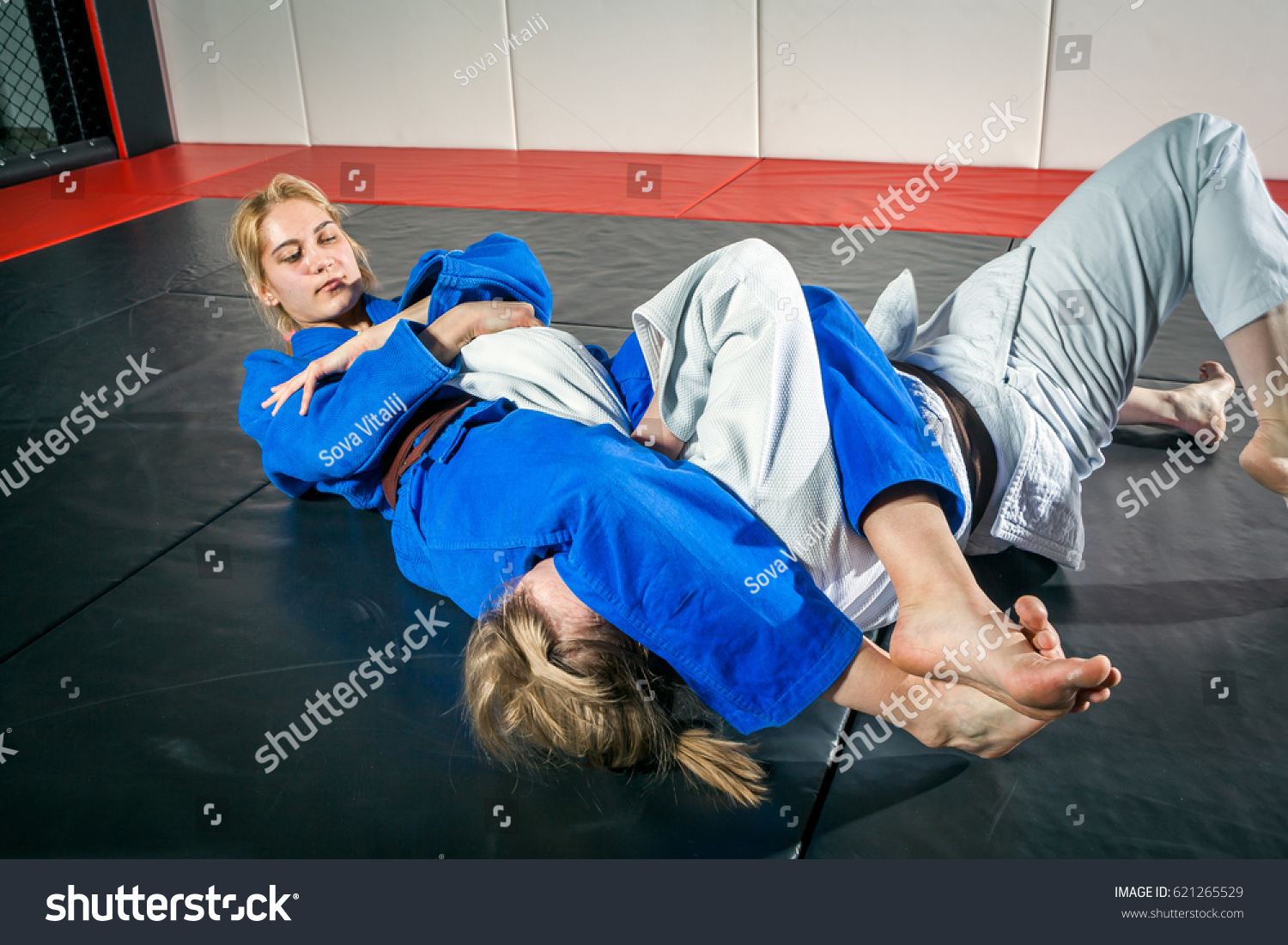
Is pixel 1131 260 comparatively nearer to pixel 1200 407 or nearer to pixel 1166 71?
pixel 1200 407

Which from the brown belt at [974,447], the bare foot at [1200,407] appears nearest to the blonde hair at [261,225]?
the brown belt at [974,447]

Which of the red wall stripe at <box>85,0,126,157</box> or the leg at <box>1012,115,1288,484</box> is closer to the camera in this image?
the leg at <box>1012,115,1288,484</box>

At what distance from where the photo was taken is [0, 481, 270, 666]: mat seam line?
1577 mm

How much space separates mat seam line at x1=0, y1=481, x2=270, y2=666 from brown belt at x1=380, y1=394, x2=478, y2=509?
514mm

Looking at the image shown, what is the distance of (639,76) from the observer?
542cm

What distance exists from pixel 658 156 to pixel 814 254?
232 centimetres

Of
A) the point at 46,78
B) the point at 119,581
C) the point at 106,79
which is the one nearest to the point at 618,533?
the point at 119,581

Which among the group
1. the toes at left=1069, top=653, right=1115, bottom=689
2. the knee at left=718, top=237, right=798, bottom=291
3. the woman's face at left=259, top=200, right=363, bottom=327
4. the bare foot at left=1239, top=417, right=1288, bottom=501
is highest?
the knee at left=718, top=237, right=798, bottom=291

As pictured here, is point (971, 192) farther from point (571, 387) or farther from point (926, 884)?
point (926, 884)

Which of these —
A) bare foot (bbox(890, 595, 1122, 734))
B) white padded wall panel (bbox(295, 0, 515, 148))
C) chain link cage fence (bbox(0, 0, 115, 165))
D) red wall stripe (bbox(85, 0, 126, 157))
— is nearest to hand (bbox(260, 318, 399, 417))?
bare foot (bbox(890, 595, 1122, 734))

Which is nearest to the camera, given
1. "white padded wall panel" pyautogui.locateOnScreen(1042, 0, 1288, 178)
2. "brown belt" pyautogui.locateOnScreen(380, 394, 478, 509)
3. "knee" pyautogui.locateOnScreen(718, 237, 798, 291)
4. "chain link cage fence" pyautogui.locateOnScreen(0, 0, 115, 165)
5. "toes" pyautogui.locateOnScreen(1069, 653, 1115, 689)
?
"toes" pyautogui.locateOnScreen(1069, 653, 1115, 689)

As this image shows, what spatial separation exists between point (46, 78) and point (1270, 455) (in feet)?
21.5

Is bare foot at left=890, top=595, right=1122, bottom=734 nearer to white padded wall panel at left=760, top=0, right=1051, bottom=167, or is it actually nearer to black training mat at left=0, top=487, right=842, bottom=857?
black training mat at left=0, top=487, right=842, bottom=857

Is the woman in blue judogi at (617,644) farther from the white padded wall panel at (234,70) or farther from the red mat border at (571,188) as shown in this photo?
the white padded wall panel at (234,70)
